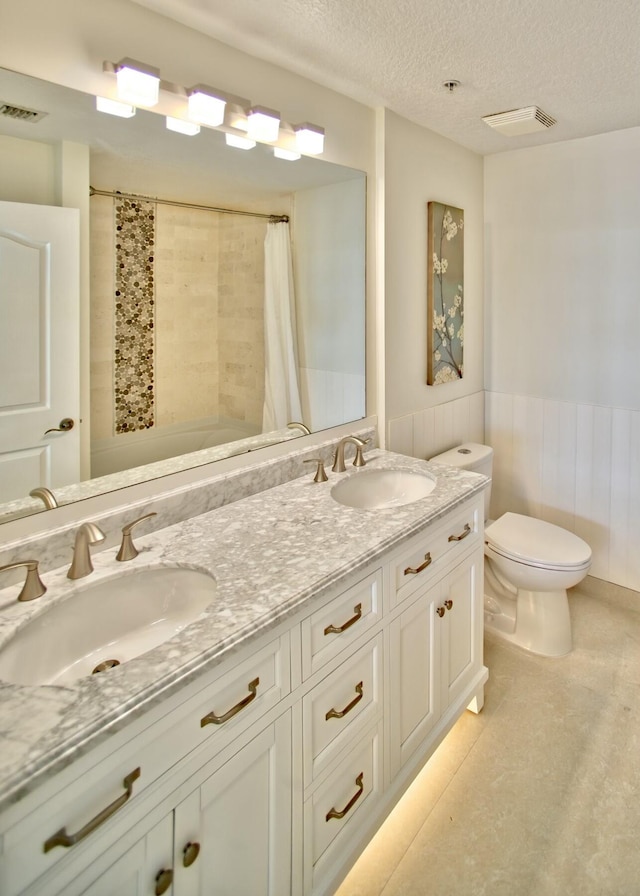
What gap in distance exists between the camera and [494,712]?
206 centimetres

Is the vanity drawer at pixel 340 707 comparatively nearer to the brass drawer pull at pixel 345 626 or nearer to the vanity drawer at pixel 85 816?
the brass drawer pull at pixel 345 626

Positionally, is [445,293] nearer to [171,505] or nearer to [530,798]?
[171,505]

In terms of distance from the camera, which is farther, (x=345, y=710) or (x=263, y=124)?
(x=263, y=124)

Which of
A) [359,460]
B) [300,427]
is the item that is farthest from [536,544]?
[300,427]

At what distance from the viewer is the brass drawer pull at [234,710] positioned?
0.99m

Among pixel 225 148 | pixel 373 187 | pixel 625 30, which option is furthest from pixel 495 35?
pixel 225 148

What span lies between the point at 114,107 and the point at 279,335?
0.82 metres

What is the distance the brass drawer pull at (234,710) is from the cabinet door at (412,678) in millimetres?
524

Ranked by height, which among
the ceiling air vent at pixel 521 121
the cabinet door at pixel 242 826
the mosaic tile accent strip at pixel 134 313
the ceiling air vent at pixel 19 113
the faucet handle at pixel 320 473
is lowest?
the cabinet door at pixel 242 826

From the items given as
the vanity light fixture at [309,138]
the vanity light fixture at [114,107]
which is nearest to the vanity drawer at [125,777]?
the vanity light fixture at [114,107]

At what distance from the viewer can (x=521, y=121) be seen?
7.40ft

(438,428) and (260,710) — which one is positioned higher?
(438,428)

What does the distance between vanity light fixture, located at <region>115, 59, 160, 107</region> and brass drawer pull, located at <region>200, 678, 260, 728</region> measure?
1.41 meters

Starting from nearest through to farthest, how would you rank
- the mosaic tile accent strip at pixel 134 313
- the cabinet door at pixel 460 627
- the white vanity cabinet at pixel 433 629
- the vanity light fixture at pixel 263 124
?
the mosaic tile accent strip at pixel 134 313 < the white vanity cabinet at pixel 433 629 < the vanity light fixture at pixel 263 124 < the cabinet door at pixel 460 627
